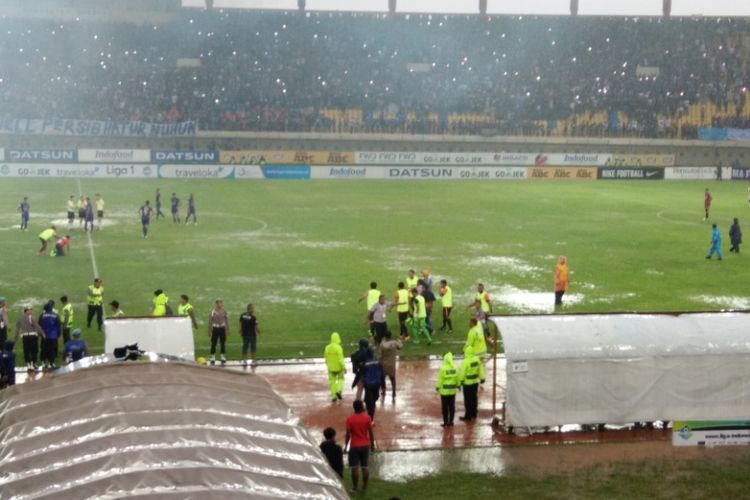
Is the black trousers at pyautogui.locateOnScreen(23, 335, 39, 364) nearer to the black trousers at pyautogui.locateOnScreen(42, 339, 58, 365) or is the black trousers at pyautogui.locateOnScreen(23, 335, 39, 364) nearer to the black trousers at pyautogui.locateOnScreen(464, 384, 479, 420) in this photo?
the black trousers at pyautogui.locateOnScreen(42, 339, 58, 365)

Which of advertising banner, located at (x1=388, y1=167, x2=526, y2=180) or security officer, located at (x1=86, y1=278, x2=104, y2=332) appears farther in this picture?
advertising banner, located at (x1=388, y1=167, x2=526, y2=180)

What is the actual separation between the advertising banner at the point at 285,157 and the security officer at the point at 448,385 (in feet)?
170

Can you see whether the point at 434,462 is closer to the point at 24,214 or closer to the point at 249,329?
the point at 249,329

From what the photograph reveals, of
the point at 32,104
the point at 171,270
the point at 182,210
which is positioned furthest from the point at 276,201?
the point at 32,104

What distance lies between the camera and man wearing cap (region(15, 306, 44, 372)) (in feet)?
70.7

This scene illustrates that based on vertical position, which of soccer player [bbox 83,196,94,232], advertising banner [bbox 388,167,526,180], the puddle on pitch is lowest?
the puddle on pitch

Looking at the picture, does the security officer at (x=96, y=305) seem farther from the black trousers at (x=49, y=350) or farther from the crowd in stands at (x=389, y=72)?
the crowd in stands at (x=389, y=72)

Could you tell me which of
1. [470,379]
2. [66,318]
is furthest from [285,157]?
[470,379]

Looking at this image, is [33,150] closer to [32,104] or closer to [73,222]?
[32,104]

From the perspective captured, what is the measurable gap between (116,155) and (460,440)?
52321 mm

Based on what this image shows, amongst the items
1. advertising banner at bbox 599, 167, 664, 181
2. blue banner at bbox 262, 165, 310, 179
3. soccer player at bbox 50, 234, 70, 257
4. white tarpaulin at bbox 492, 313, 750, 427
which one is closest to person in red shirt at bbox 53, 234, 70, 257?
soccer player at bbox 50, 234, 70, 257

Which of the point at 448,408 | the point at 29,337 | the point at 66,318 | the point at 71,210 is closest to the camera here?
the point at 448,408

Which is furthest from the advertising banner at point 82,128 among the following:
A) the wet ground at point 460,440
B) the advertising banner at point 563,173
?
the wet ground at point 460,440

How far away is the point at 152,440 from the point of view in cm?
721
